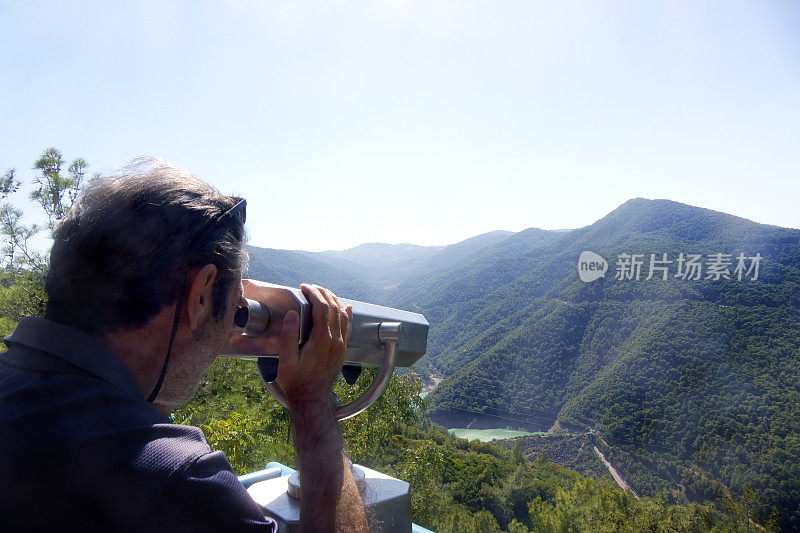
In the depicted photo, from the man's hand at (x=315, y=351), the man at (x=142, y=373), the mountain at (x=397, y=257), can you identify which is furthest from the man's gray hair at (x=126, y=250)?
the mountain at (x=397, y=257)

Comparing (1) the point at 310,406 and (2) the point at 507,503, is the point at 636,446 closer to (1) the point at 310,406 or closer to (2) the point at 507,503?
(2) the point at 507,503

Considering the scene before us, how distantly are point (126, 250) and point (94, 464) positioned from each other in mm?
315

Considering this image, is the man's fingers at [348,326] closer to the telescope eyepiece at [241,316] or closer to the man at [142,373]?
the man at [142,373]

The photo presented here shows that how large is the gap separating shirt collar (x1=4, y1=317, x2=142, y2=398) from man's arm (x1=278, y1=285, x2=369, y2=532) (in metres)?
0.30

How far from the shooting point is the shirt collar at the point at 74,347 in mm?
714

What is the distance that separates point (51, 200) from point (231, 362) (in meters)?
5.11

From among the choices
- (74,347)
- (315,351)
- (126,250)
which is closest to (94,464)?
(74,347)

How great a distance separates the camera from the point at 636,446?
38094mm

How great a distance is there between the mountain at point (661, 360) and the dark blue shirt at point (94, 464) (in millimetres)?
38969

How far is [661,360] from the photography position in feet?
139

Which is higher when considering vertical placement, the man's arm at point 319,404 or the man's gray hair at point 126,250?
the man's gray hair at point 126,250

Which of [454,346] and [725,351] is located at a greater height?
[725,351]

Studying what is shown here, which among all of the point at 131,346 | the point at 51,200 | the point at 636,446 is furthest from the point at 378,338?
the point at 636,446

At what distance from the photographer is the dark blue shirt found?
0.61 meters
